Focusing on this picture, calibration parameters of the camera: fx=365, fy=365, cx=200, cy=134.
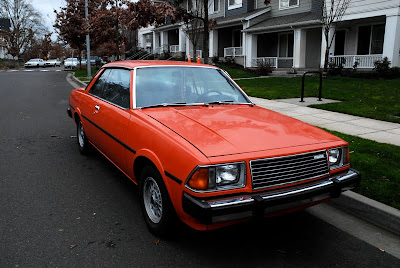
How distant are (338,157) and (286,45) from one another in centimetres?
2329

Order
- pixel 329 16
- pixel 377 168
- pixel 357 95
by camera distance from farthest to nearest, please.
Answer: pixel 329 16
pixel 357 95
pixel 377 168

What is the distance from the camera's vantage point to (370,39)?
65.7ft

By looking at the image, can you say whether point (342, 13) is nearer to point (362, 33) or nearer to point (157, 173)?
point (362, 33)

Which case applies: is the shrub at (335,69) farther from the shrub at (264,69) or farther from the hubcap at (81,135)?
the hubcap at (81,135)

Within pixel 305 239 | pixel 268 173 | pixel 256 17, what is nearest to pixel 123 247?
pixel 268 173

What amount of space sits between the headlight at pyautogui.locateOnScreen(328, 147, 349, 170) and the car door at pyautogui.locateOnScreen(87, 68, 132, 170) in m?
2.04

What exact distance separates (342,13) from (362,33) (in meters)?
2.43

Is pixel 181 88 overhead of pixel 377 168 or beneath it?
overhead

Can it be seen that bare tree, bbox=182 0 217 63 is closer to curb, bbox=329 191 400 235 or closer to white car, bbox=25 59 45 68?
curb, bbox=329 191 400 235

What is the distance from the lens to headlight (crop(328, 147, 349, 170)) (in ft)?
11.2

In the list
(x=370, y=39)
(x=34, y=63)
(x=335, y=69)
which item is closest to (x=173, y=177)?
(x=335, y=69)

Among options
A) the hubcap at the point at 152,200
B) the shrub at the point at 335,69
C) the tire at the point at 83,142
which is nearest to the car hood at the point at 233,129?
the hubcap at the point at 152,200

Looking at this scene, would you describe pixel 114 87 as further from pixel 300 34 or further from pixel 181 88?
pixel 300 34

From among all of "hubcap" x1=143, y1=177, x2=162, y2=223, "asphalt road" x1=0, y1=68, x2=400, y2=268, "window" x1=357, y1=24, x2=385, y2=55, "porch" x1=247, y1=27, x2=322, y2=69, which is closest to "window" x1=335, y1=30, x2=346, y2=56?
"window" x1=357, y1=24, x2=385, y2=55
